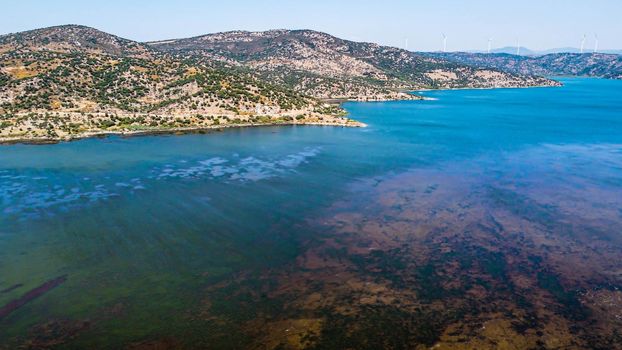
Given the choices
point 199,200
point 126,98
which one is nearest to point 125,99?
point 126,98

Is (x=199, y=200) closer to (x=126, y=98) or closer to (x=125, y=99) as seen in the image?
(x=125, y=99)

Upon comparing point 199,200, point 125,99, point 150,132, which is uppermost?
point 125,99

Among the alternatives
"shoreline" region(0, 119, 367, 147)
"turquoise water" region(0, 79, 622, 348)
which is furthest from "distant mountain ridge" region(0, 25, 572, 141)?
"turquoise water" region(0, 79, 622, 348)

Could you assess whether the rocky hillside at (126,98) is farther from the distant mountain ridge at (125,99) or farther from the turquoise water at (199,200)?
the turquoise water at (199,200)

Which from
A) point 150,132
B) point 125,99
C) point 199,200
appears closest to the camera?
point 199,200

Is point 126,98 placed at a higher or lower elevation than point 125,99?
higher

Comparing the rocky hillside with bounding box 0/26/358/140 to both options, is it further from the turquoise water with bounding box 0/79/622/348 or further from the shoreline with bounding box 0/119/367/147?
the turquoise water with bounding box 0/79/622/348
